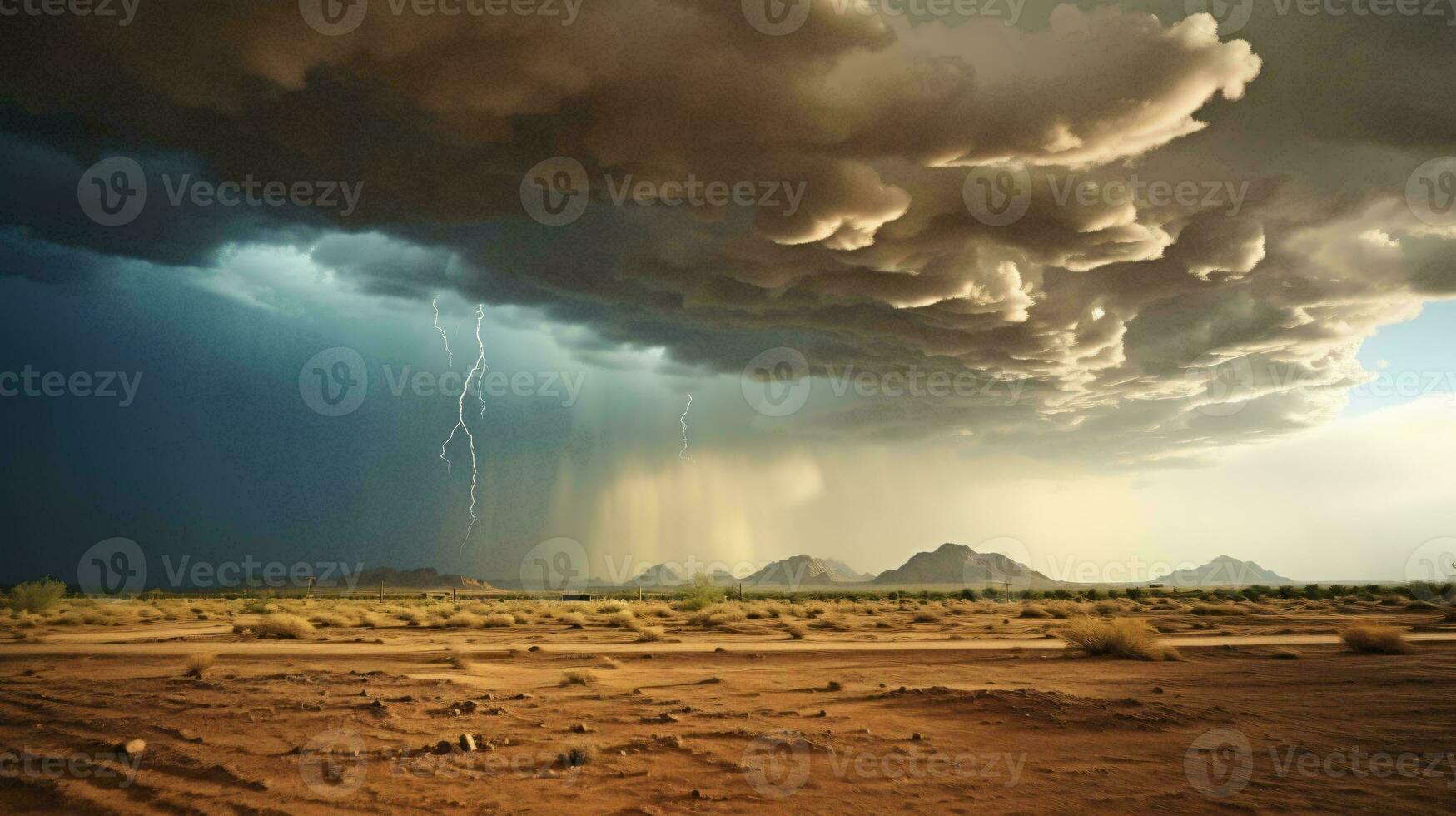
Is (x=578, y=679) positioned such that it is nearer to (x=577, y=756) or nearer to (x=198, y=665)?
(x=577, y=756)

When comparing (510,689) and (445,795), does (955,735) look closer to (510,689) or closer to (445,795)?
(445,795)

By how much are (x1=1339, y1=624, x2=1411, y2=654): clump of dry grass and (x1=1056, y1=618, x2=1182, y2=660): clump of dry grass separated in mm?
5010

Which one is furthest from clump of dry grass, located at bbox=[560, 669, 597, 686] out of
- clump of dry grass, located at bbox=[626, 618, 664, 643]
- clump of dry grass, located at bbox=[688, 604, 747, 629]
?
clump of dry grass, located at bbox=[688, 604, 747, 629]

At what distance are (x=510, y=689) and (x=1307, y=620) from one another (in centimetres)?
4012

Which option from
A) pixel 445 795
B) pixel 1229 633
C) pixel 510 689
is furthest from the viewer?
pixel 1229 633

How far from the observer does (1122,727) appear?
11.1m

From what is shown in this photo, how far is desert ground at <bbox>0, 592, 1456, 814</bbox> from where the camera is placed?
7.72m

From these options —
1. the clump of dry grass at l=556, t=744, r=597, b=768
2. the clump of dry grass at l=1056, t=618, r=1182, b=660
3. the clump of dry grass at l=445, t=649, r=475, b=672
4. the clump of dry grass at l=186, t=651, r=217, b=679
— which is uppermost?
the clump of dry grass at l=556, t=744, r=597, b=768

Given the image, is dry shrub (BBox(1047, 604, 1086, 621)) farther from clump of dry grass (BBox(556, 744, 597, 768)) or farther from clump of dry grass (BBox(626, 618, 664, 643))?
clump of dry grass (BBox(556, 744, 597, 768))

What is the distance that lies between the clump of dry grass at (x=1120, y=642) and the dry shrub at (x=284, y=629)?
28546mm

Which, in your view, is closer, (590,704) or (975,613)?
(590,704)

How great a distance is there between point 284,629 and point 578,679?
21.1 m

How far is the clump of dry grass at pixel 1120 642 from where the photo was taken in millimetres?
20500

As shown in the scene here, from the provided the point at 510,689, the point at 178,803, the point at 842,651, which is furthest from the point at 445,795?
the point at 842,651
